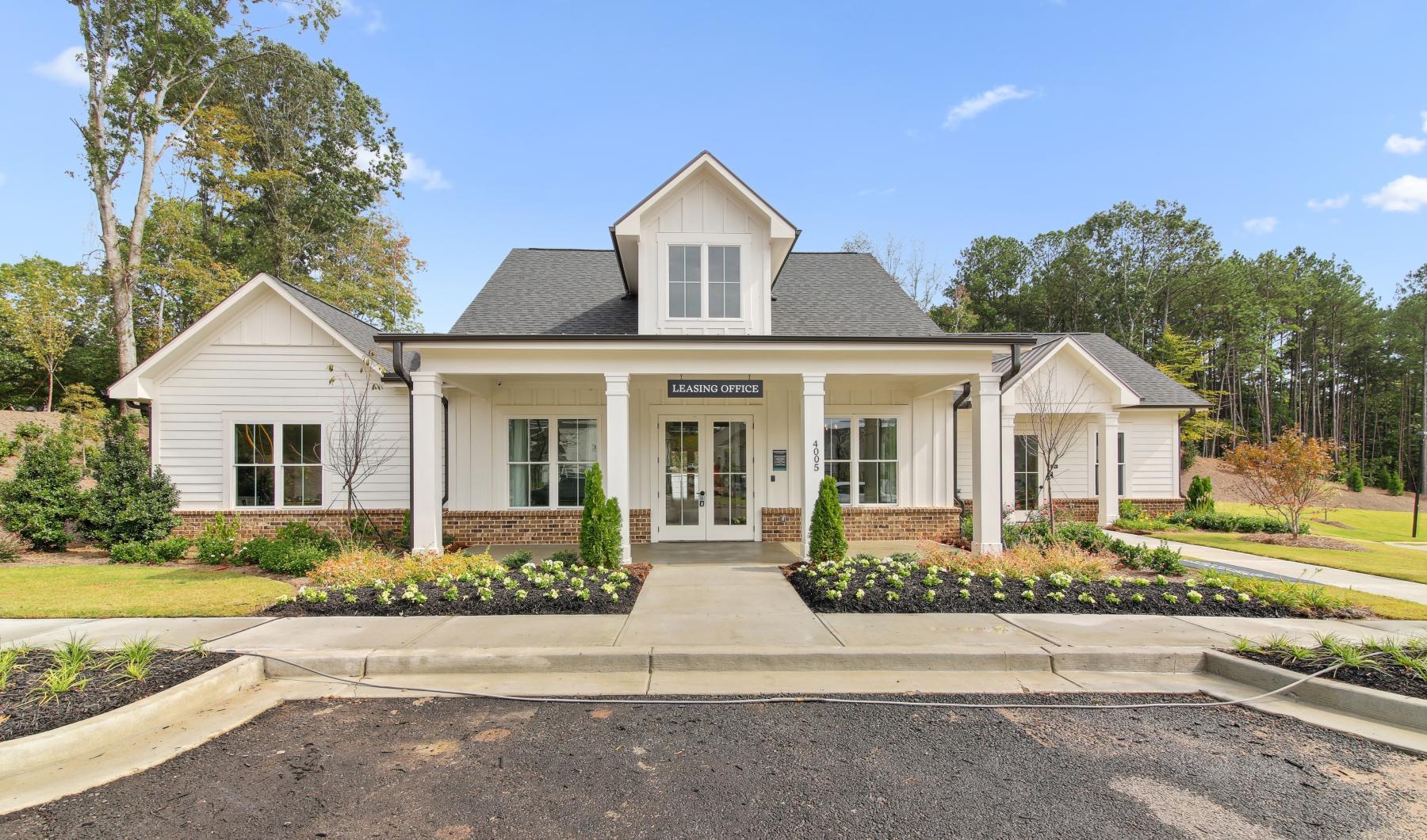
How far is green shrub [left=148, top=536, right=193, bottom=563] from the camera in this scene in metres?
9.97

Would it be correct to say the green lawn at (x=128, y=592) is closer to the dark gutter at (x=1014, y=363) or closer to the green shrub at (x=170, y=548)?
the green shrub at (x=170, y=548)

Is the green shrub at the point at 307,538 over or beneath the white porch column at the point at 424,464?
beneath

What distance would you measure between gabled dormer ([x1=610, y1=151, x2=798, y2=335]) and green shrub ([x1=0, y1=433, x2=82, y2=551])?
10956mm

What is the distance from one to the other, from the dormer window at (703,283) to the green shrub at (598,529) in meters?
3.60

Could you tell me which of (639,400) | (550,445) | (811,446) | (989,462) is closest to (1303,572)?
(989,462)

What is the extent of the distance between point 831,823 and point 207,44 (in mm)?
29962

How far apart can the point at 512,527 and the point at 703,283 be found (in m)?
6.11

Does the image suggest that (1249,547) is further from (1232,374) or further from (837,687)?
(1232,374)

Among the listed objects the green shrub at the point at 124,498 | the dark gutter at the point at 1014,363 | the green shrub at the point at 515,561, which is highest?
the dark gutter at the point at 1014,363

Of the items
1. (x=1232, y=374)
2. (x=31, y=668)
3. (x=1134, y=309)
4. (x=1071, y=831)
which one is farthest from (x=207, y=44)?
(x=1232, y=374)

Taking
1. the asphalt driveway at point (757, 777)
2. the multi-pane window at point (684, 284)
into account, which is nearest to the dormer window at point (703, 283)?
the multi-pane window at point (684, 284)

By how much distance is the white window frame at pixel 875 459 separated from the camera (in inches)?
491

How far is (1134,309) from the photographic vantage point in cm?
3959

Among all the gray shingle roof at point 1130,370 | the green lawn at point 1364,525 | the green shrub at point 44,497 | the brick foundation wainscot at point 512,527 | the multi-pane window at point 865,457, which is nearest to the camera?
the green shrub at point 44,497
